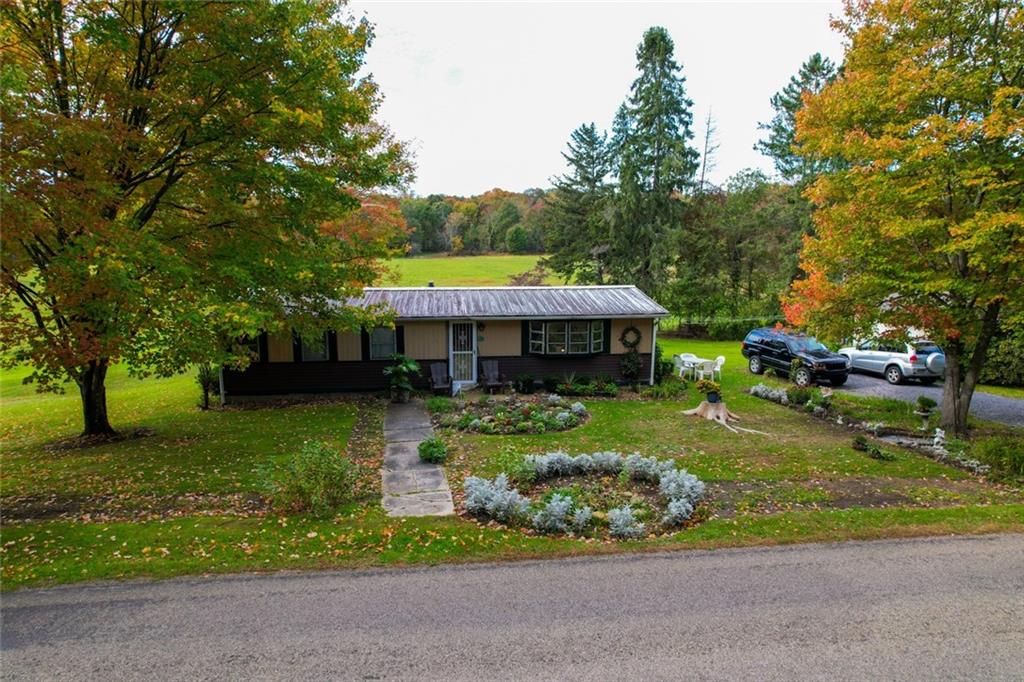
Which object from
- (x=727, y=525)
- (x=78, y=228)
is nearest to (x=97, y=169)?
(x=78, y=228)

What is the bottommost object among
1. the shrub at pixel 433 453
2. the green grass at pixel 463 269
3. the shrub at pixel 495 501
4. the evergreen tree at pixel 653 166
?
the shrub at pixel 433 453

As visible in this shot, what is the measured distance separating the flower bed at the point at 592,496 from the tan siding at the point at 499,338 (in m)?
8.01

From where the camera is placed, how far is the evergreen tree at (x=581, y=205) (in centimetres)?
3644

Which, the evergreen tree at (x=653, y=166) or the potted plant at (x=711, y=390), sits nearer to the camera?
the potted plant at (x=711, y=390)

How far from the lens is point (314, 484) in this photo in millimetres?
8078

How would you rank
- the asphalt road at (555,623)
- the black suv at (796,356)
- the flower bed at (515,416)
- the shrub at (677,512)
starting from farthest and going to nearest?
1. the black suv at (796,356)
2. the flower bed at (515,416)
3. the shrub at (677,512)
4. the asphalt road at (555,623)

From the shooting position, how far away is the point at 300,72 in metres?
A: 9.84

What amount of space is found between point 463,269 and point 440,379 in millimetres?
39019

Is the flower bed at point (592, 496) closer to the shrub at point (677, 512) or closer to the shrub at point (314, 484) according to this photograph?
the shrub at point (677, 512)

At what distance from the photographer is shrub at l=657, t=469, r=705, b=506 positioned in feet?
27.2

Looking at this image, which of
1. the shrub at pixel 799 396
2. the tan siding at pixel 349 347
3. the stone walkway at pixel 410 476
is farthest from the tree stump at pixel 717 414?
the tan siding at pixel 349 347

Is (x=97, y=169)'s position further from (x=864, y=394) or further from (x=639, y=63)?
(x=639, y=63)

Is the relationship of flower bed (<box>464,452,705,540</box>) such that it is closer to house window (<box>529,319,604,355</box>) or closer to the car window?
house window (<box>529,319,604,355</box>)

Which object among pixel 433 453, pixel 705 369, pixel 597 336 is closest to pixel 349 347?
pixel 433 453
